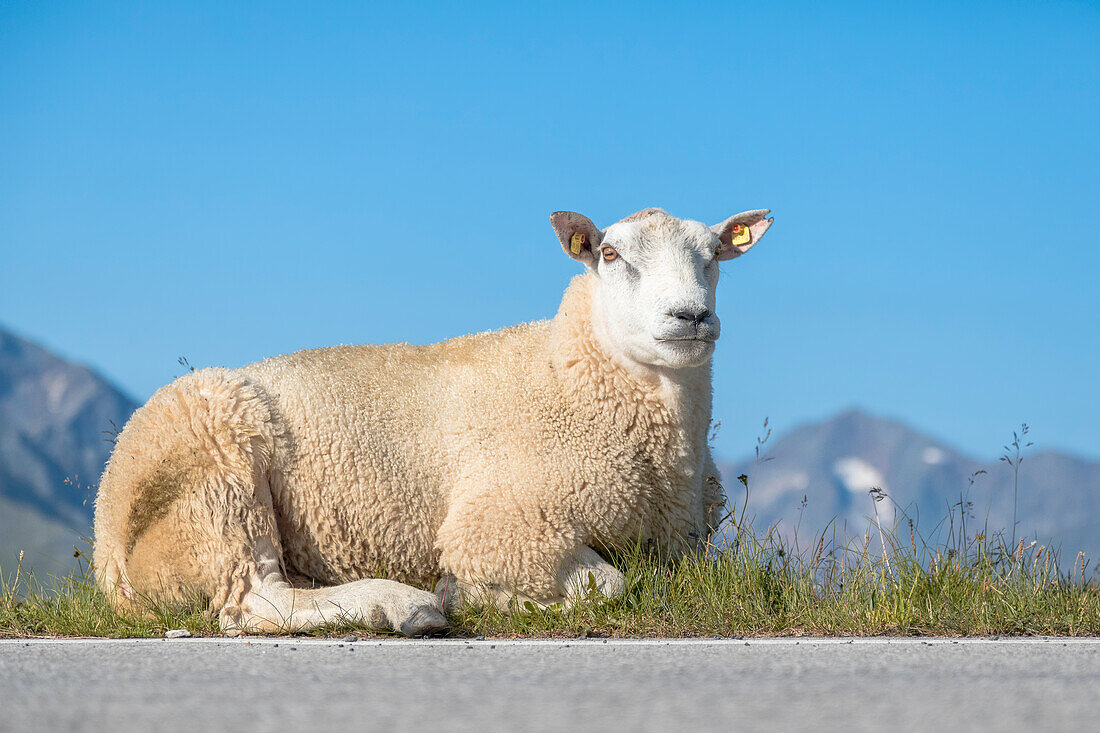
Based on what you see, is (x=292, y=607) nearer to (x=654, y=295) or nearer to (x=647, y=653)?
(x=647, y=653)

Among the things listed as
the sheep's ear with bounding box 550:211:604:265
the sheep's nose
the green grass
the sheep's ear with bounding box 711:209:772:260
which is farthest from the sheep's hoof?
the sheep's ear with bounding box 711:209:772:260

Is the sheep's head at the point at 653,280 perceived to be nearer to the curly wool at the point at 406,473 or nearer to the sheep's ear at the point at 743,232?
the sheep's ear at the point at 743,232

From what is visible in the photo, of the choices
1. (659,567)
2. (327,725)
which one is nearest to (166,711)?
(327,725)

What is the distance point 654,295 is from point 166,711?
4012mm

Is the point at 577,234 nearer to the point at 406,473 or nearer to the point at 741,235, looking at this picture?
the point at 741,235

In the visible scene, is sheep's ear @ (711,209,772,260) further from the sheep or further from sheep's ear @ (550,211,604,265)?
sheep's ear @ (550,211,604,265)

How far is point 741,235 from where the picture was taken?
768cm

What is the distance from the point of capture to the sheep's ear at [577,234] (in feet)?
23.6

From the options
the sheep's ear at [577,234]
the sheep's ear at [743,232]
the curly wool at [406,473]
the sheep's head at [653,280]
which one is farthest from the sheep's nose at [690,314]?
the sheep's ear at [743,232]

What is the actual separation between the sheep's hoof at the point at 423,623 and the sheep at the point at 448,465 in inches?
14.1

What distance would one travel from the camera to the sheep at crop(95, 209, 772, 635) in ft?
22.0

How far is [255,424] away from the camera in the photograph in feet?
23.0

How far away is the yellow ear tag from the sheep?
0.17 m

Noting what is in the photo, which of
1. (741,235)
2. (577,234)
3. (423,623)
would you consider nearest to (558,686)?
(423,623)
